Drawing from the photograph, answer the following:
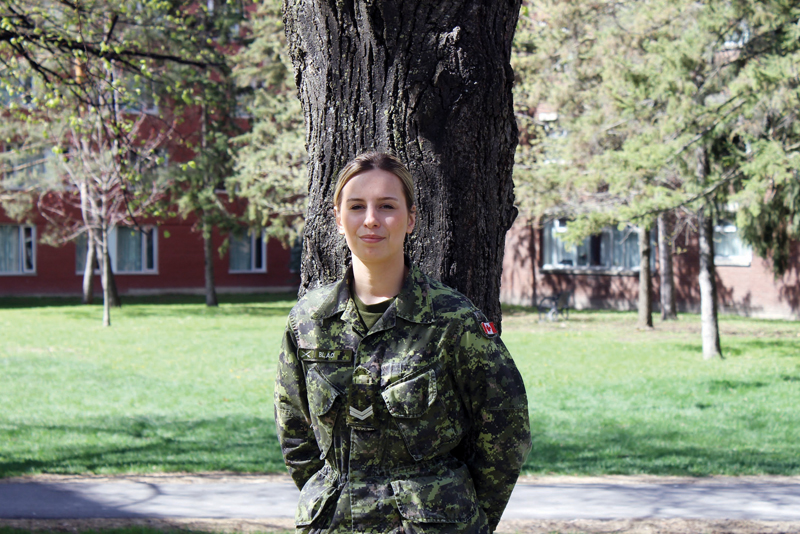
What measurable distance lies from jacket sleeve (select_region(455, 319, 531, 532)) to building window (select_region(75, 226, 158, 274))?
116ft

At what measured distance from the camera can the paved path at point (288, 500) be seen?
19.9ft

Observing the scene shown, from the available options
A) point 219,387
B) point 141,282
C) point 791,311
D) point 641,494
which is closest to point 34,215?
point 141,282

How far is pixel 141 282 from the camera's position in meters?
36.8

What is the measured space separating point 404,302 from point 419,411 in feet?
1.12

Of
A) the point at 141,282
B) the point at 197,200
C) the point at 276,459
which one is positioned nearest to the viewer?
the point at 276,459

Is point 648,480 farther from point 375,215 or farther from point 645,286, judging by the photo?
point 645,286

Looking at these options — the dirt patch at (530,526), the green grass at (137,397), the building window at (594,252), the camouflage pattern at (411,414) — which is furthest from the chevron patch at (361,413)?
the building window at (594,252)

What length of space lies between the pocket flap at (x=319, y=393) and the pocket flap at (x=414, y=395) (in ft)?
0.63

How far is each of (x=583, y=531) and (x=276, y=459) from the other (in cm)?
351

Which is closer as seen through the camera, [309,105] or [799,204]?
[309,105]

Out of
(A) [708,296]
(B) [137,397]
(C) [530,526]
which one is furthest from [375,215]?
(A) [708,296]

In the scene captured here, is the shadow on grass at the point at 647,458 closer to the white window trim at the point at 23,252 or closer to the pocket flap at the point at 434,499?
the pocket flap at the point at 434,499

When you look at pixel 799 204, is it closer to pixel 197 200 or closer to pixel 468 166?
pixel 468 166

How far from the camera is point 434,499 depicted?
8.37ft
